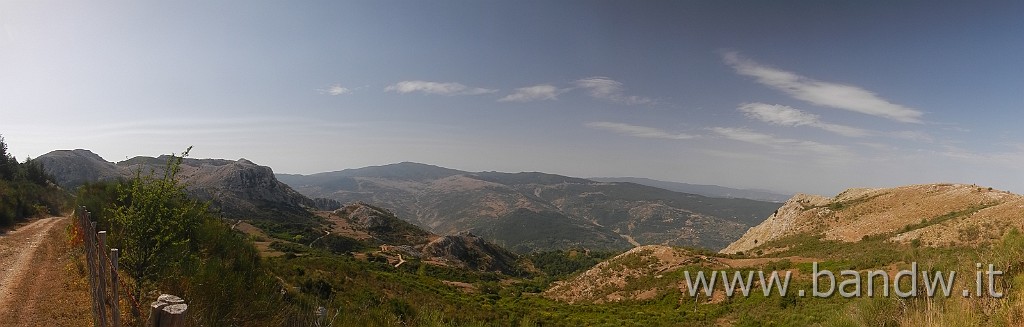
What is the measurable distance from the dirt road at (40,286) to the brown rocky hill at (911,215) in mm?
45727

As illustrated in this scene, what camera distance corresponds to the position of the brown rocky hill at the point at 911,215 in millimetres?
30094

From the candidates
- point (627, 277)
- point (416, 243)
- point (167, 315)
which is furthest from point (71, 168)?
point (167, 315)

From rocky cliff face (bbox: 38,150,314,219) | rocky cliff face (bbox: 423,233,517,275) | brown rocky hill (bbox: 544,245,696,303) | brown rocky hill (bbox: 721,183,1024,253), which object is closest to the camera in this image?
brown rocky hill (bbox: 721,183,1024,253)

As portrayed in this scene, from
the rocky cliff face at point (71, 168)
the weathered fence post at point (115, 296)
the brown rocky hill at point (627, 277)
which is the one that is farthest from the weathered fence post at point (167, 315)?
the rocky cliff face at point (71, 168)

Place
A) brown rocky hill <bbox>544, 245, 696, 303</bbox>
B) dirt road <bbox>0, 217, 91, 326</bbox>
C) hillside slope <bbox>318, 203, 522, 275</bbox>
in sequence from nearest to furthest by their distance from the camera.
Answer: dirt road <bbox>0, 217, 91, 326</bbox>
brown rocky hill <bbox>544, 245, 696, 303</bbox>
hillside slope <bbox>318, 203, 522, 275</bbox>

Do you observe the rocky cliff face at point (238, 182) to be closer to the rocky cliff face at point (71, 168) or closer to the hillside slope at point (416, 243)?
the rocky cliff face at point (71, 168)

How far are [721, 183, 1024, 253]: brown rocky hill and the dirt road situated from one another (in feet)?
150

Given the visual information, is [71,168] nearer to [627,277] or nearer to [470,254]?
[470,254]

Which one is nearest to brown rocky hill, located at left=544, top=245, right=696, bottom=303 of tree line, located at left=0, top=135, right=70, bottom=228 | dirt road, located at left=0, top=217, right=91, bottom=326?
dirt road, located at left=0, top=217, right=91, bottom=326

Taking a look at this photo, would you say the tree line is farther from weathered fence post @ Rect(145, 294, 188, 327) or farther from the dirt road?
weathered fence post @ Rect(145, 294, 188, 327)

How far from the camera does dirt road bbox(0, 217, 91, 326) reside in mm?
10023

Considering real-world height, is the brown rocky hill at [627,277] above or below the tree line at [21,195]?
below

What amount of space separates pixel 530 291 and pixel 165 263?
46470 mm

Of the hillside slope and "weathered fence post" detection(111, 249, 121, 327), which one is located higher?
"weathered fence post" detection(111, 249, 121, 327)
